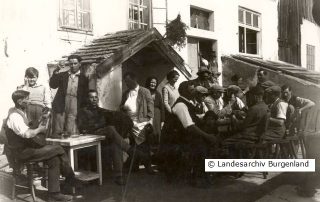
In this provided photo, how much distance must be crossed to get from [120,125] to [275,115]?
2444 millimetres

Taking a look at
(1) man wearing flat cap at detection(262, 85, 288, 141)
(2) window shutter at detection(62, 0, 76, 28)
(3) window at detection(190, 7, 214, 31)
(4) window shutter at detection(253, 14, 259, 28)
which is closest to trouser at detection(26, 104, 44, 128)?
(2) window shutter at detection(62, 0, 76, 28)

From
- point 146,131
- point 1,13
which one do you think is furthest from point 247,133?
point 1,13

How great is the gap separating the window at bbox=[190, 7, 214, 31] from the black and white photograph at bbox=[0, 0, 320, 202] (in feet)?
7.04

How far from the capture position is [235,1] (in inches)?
424

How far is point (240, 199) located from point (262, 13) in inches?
370

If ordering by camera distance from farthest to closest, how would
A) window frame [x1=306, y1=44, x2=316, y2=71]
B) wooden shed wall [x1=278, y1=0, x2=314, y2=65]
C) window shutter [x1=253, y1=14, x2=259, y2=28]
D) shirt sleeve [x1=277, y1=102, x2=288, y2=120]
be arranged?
window frame [x1=306, y1=44, x2=316, y2=71]
wooden shed wall [x1=278, y1=0, x2=314, y2=65]
window shutter [x1=253, y1=14, x2=259, y2=28]
shirt sleeve [x1=277, y1=102, x2=288, y2=120]

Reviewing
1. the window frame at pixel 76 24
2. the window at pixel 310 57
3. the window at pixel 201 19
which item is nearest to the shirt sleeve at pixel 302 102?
the window at pixel 201 19

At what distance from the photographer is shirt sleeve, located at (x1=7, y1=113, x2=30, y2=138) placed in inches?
161

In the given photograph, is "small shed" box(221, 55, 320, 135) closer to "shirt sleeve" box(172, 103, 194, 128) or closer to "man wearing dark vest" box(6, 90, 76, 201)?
"shirt sleeve" box(172, 103, 194, 128)

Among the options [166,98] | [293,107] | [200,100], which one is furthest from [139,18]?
[293,107]

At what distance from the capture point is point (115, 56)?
19.5 ft

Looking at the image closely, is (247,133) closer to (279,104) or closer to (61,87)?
(279,104)

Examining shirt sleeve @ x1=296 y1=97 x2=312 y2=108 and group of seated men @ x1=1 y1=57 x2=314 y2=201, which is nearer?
group of seated men @ x1=1 y1=57 x2=314 y2=201

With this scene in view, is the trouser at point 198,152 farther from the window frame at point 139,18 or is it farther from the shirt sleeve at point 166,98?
the window frame at point 139,18
